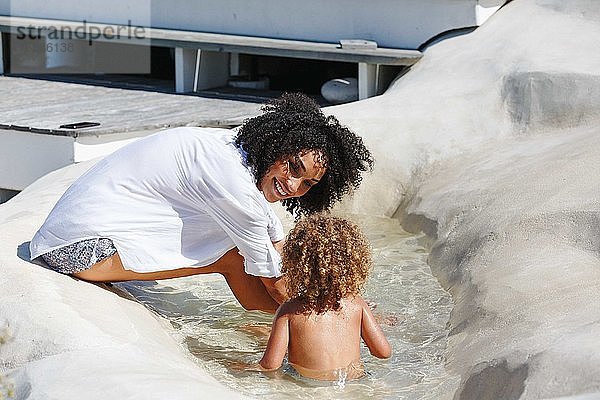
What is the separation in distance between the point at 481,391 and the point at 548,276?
0.86 m

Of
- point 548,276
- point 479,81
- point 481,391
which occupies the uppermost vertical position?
point 479,81

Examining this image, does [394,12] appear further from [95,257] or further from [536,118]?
[95,257]

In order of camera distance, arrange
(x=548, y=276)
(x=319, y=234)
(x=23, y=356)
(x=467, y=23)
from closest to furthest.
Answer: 1. (x=23, y=356)
2. (x=319, y=234)
3. (x=548, y=276)
4. (x=467, y=23)

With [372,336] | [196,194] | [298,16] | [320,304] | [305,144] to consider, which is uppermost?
→ [298,16]

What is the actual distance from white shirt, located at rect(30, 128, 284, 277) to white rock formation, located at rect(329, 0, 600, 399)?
1126 mm

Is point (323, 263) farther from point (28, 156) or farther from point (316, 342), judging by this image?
point (28, 156)

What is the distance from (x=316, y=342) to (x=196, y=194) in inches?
32.0

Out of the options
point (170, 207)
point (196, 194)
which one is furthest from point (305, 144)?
point (170, 207)

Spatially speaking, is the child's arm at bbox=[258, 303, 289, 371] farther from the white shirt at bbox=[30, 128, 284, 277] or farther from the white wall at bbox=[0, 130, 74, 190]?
the white wall at bbox=[0, 130, 74, 190]

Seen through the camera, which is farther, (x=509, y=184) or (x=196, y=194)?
(x=509, y=184)

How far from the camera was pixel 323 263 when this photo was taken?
14.4 feet

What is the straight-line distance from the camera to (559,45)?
7.76 metres

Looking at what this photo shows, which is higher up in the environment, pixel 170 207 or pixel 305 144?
pixel 305 144

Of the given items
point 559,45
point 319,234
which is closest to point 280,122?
point 319,234
